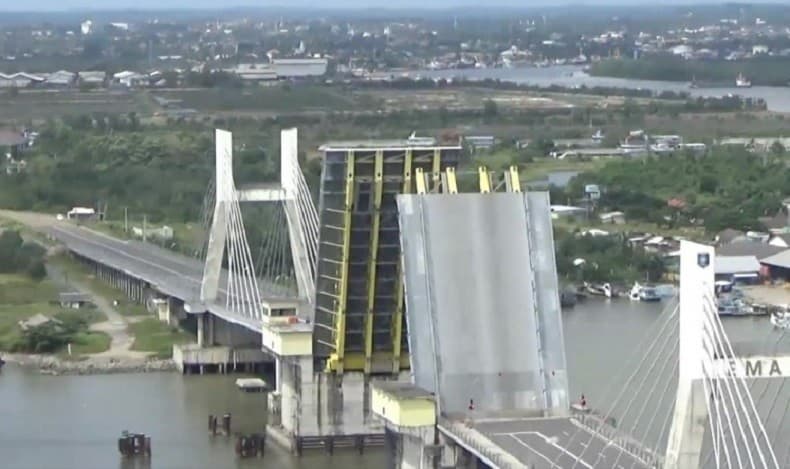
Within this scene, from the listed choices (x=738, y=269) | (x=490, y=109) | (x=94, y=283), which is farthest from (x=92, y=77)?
(x=738, y=269)

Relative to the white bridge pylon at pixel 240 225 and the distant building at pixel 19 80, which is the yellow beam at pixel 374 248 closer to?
the white bridge pylon at pixel 240 225

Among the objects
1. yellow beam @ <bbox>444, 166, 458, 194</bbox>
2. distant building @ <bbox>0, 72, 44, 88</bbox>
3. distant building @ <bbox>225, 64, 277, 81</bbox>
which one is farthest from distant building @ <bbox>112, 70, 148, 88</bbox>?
yellow beam @ <bbox>444, 166, 458, 194</bbox>

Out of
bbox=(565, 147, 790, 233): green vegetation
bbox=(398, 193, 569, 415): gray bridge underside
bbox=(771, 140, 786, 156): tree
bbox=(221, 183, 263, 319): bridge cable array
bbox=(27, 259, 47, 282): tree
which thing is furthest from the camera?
bbox=(771, 140, 786, 156): tree

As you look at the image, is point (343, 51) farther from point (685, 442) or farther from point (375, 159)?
point (685, 442)

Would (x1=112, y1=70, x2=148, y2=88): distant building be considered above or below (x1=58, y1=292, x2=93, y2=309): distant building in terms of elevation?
below

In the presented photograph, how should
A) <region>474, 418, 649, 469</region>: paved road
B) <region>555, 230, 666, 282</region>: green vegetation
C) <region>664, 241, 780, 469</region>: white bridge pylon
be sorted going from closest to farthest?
<region>664, 241, 780, 469</region>: white bridge pylon
<region>474, 418, 649, 469</region>: paved road
<region>555, 230, 666, 282</region>: green vegetation

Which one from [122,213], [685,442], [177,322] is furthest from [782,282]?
[685,442]

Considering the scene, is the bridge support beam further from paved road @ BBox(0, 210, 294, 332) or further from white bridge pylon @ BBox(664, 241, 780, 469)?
paved road @ BBox(0, 210, 294, 332)

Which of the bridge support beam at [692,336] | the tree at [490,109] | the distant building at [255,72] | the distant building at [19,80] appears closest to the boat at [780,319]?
the bridge support beam at [692,336]
